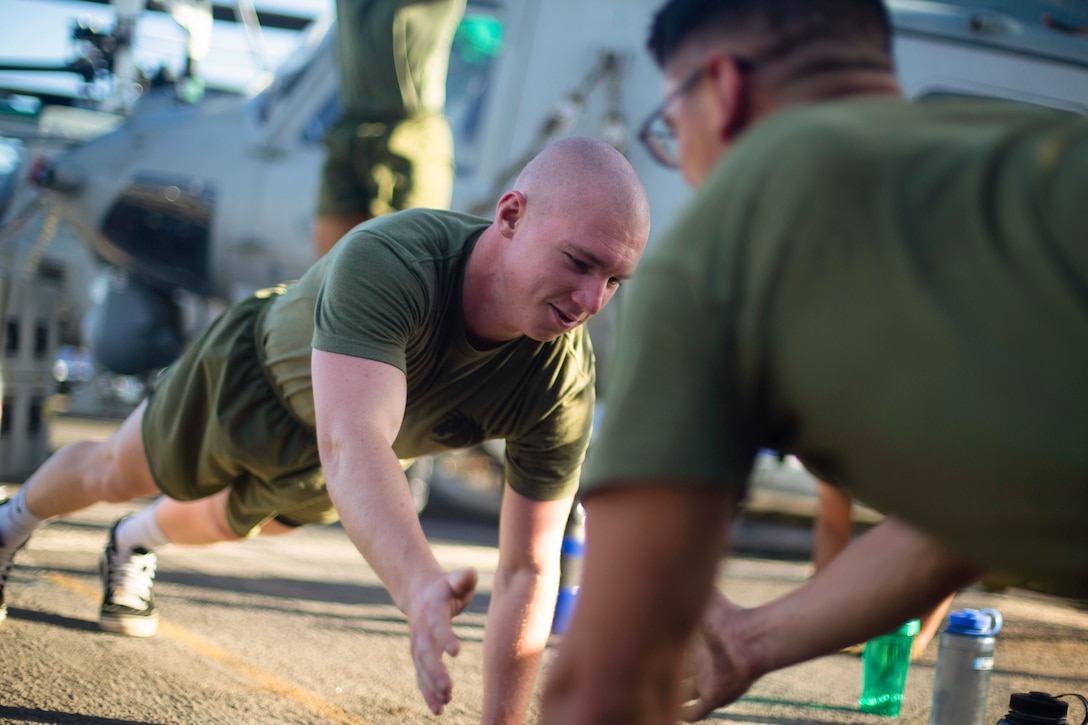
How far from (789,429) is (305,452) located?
196 centimetres

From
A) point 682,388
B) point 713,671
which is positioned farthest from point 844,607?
point 682,388

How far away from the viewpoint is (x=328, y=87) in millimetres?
7160

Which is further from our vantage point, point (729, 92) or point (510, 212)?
point (510, 212)

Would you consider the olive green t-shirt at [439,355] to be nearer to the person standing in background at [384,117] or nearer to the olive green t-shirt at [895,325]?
the olive green t-shirt at [895,325]

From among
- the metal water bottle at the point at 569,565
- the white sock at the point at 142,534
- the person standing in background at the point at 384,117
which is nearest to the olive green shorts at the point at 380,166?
the person standing in background at the point at 384,117

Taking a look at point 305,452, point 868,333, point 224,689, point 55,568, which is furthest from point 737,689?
point 55,568

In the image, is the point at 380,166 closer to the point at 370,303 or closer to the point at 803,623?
the point at 370,303

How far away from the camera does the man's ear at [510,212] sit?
2.27 m

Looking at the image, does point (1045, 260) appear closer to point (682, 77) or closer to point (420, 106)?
point (682, 77)

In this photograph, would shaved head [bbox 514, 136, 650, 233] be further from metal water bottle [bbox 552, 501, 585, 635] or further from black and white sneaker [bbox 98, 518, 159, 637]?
black and white sneaker [bbox 98, 518, 159, 637]

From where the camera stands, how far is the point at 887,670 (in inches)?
126

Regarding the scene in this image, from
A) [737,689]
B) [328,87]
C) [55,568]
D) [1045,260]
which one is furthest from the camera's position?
[328,87]

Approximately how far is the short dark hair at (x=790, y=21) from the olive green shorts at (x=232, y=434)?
6.18 ft

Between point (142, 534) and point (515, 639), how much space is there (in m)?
1.60
